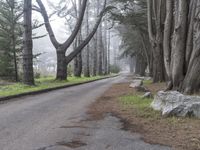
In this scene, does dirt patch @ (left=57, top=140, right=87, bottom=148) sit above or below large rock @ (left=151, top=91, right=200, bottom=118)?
below

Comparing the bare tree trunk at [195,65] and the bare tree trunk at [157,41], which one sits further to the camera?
the bare tree trunk at [157,41]

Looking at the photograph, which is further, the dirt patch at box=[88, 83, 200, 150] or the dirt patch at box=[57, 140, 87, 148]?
the dirt patch at box=[88, 83, 200, 150]

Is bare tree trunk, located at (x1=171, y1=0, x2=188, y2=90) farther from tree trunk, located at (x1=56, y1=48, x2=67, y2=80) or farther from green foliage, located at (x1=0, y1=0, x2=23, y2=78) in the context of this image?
green foliage, located at (x1=0, y1=0, x2=23, y2=78)

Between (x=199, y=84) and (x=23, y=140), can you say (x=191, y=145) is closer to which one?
(x=23, y=140)

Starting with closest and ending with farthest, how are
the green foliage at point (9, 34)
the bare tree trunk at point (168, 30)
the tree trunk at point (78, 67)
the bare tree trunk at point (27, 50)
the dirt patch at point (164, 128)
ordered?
the dirt patch at point (164, 128)
the bare tree trunk at point (168, 30)
the bare tree trunk at point (27, 50)
the green foliage at point (9, 34)
the tree trunk at point (78, 67)

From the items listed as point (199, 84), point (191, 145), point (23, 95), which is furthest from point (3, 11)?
point (191, 145)

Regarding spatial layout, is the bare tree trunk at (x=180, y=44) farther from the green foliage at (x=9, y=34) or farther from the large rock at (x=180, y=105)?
the green foliage at (x=9, y=34)

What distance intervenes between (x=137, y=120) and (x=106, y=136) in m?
1.86

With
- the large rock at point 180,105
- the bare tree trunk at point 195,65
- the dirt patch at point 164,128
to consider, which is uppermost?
the bare tree trunk at point 195,65

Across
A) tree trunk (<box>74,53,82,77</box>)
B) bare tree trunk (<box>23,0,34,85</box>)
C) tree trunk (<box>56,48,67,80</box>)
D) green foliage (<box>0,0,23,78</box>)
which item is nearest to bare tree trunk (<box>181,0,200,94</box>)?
bare tree trunk (<box>23,0,34,85</box>)

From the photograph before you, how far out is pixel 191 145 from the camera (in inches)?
216

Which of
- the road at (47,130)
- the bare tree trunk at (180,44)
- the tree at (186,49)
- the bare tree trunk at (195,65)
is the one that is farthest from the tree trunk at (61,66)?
the bare tree trunk at (195,65)

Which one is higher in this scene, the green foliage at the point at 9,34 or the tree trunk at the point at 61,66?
the green foliage at the point at 9,34

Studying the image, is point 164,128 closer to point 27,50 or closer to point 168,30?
point 168,30
